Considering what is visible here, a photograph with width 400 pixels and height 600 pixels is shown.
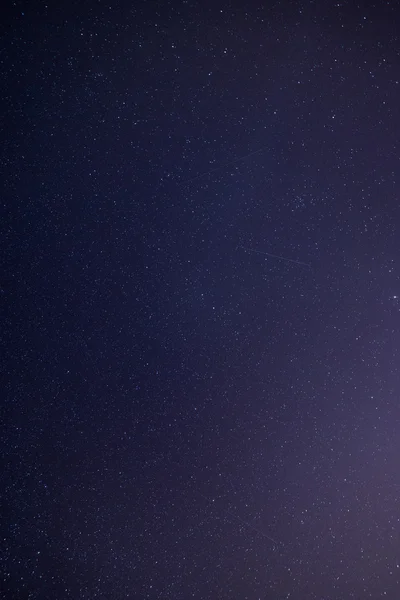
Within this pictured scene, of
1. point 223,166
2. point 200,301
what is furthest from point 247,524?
point 223,166

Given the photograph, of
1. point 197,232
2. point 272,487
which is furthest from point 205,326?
point 272,487

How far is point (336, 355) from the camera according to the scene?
644 millimetres

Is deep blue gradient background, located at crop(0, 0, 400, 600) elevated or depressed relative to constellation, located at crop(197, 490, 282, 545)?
elevated

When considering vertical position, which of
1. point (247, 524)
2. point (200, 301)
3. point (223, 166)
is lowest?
point (247, 524)

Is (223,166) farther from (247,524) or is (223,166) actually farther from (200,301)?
(247,524)

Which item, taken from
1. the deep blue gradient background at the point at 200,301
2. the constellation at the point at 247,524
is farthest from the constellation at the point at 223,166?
the constellation at the point at 247,524

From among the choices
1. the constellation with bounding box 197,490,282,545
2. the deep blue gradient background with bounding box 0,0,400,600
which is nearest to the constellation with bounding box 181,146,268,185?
the deep blue gradient background with bounding box 0,0,400,600

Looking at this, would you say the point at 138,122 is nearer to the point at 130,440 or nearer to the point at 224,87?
the point at 224,87

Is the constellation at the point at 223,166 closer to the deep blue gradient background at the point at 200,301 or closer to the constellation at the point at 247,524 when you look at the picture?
the deep blue gradient background at the point at 200,301

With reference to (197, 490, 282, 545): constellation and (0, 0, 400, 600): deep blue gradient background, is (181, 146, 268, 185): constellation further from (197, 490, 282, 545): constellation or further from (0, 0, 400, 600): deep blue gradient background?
(197, 490, 282, 545): constellation

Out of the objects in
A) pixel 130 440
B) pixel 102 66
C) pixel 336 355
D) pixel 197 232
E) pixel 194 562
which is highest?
pixel 102 66

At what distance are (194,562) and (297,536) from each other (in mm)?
132

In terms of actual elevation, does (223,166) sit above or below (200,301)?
above

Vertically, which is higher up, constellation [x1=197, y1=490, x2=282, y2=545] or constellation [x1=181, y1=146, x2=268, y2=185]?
constellation [x1=181, y1=146, x2=268, y2=185]
